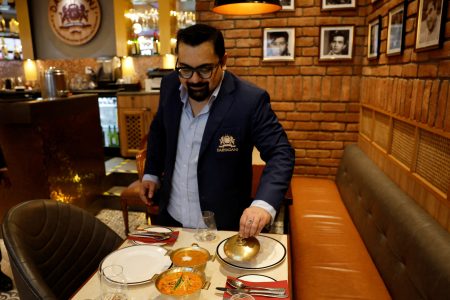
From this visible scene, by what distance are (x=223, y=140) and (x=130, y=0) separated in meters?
5.97

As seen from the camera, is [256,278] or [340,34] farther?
[340,34]

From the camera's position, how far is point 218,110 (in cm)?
172

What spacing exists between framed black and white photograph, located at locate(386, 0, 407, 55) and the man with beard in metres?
1.24

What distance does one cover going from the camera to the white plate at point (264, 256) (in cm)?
134

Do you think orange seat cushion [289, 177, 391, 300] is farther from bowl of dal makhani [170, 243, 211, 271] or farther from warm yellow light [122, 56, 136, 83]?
warm yellow light [122, 56, 136, 83]

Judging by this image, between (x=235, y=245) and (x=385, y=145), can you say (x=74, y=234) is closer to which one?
(x=235, y=245)

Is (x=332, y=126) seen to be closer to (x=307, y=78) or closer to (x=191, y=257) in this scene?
(x=307, y=78)

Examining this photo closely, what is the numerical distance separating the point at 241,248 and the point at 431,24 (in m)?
1.60

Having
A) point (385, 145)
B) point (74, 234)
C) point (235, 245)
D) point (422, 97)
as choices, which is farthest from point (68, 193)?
point (422, 97)

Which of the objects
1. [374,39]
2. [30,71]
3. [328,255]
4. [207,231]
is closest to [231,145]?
[207,231]

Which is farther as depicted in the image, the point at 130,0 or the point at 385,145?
the point at 130,0

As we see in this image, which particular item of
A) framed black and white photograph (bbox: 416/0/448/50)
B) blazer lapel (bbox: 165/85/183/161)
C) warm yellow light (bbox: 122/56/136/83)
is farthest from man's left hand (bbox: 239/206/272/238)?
warm yellow light (bbox: 122/56/136/83)

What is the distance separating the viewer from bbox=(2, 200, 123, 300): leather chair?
3.98ft

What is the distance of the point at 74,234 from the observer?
160 cm
